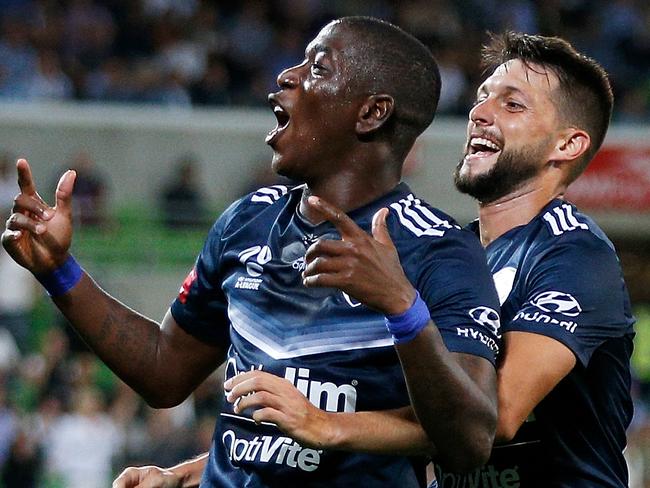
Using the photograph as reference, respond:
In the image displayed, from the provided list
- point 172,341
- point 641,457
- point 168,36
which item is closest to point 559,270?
point 172,341

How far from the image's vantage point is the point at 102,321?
168 inches

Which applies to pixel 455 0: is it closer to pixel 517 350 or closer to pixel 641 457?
pixel 641 457

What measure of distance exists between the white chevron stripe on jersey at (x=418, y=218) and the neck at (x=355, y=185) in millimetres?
72

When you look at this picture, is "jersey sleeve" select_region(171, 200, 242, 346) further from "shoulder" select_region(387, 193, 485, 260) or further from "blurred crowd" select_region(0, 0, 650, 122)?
"blurred crowd" select_region(0, 0, 650, 122)

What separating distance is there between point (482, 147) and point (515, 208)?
0.72ft

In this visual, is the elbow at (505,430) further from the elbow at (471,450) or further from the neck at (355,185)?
the neck at (355,185)

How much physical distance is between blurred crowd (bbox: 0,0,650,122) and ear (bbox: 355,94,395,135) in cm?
1208

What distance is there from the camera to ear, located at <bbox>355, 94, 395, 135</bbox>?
3938 millimetres

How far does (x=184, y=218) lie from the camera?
47.6ft

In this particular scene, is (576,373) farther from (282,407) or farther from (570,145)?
(282,407)

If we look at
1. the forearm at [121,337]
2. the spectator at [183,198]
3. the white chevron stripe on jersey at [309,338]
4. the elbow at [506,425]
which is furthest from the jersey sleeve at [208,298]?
the spectator at [183,198]

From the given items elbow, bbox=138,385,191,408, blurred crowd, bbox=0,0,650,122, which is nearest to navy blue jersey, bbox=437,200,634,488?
elbow, bbox=138,385,191,408

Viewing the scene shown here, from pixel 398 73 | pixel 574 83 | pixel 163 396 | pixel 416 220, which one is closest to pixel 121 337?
pixel 163 396

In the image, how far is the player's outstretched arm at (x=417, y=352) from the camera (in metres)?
3.21
